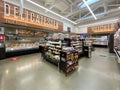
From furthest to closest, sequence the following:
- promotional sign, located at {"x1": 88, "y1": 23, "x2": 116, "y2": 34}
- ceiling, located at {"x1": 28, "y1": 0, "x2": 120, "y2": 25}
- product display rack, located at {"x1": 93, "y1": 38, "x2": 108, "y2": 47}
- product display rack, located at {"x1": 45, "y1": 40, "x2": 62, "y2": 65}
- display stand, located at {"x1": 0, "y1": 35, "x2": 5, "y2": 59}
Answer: product display rack, located at {"x1": 93, "y1": 38, "x2": 108, "y2": 47} → promotional sign, located at {"x1": 88, "y1": 23, "x2": 116, "y2": 34} → ceiling, located at {"x1": 28, "y1": 0, "x2": 120, "y2": 25} → display stand, located at {"x1": 0, "y1": 35, "x2": 5, "y2": 59} → product display rack, located at {"x1": 45, "y1": 40, "x2": 62, "y2": 65}

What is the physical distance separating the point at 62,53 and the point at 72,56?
51 centimetres

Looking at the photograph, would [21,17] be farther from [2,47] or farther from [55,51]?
[55,51]

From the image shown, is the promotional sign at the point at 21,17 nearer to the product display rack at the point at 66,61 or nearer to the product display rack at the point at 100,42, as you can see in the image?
the product display rack at the point at 66,61

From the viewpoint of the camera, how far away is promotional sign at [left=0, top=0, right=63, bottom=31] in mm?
5160

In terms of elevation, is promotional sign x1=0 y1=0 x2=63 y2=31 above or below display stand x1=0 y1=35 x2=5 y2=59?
above

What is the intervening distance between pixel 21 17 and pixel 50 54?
3.95 meters

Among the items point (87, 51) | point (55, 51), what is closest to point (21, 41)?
point (55, 51)

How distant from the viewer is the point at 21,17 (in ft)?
19.8

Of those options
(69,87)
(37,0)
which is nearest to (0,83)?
(69,87)

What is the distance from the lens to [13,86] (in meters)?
2.38

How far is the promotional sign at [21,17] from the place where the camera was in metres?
5.16

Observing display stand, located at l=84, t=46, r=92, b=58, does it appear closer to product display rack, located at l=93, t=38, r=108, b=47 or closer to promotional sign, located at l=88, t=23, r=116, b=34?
promotional sign, located at l=88, t=23, r=116, b=34

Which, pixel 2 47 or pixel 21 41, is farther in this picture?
pixel 21 41

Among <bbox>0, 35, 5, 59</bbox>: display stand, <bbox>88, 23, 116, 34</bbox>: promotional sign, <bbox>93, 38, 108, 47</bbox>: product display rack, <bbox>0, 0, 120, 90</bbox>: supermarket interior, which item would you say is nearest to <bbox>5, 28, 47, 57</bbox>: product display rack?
<bbox>0, 0, 120, 90</bbox>: supermarket interior
